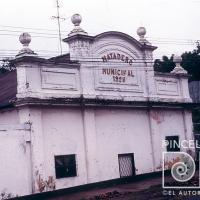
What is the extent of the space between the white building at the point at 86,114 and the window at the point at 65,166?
0.04 meters

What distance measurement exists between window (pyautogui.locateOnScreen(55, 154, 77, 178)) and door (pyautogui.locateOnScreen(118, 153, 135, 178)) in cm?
266

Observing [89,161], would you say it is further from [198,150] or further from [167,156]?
[198,150]

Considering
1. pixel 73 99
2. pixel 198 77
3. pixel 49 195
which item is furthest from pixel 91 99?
pixel 198 77

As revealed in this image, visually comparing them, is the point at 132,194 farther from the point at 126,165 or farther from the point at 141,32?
the point at 141,32

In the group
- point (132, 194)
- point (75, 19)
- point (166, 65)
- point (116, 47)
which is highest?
point (166, 65)

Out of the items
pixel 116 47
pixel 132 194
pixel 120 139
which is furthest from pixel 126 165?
pixel 116 47

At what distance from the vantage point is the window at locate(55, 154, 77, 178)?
622 inches

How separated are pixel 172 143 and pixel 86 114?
6059 millimetres

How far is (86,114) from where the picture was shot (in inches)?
670

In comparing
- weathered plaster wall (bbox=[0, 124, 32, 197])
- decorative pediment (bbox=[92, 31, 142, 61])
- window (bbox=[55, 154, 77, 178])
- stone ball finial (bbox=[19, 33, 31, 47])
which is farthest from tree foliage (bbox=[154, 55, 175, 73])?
weathered plaster wall (bbox=[0, 124, 32, 197])

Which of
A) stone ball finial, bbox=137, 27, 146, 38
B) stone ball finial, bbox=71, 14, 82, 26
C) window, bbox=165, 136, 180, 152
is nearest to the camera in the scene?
stone ball finial, bbox=71, 14, 82, 26

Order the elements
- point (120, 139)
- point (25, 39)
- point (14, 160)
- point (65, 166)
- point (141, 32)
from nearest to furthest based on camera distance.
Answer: point (14, 160) < point (25, 39) < point (65, 166) < point (120, 139) < point (141, 32)

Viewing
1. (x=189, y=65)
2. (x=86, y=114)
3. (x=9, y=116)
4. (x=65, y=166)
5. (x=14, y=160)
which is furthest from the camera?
(x=189, y=65)

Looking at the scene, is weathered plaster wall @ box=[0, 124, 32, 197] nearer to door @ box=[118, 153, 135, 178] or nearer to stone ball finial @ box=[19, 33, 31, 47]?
stone ball finial @ box=[19, 33, 31, 47]
